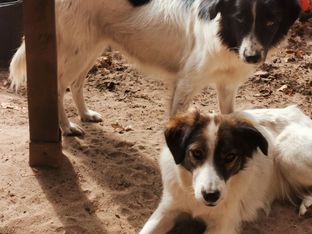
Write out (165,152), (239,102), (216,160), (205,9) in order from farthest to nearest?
(239,102), (205,9), (165,152), (216,160)

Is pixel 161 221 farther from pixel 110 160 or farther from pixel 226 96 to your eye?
pixel 226 96

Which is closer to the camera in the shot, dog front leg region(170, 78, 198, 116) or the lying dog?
the lying dog

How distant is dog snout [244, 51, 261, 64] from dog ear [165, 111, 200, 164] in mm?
930

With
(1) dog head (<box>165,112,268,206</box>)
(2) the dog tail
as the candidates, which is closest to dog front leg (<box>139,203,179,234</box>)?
(1) dog head (<box>165,112,268,206</box>)

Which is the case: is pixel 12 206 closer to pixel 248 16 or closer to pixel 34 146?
pixel 34 146

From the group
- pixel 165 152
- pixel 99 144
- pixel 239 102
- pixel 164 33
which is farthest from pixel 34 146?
pixel 239 102

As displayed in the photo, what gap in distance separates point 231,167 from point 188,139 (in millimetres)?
308

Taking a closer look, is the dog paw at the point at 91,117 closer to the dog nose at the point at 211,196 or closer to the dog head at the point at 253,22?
the dog head at the point at 253,22

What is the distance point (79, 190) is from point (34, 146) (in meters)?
0.51

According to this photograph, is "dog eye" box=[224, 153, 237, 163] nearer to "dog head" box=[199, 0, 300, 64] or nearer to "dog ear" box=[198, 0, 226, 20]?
"dog head" box=[199, 0, 300, 64]

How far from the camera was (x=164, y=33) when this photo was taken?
15.5 ft

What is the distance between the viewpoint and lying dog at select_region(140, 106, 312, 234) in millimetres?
3047

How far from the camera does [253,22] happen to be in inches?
154

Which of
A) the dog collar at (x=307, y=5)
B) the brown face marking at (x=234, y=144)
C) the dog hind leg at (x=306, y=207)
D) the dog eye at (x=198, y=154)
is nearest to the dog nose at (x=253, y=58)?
the brown face marking at (x=234, y=144)
